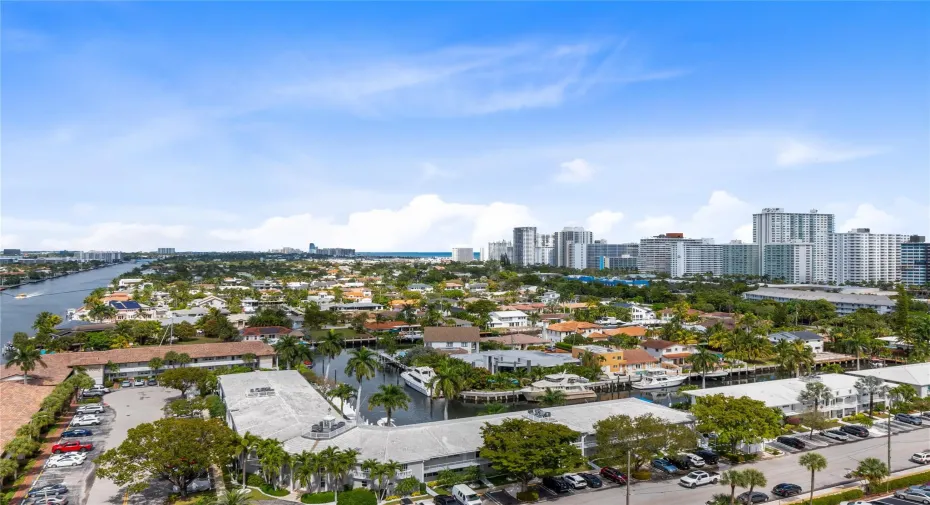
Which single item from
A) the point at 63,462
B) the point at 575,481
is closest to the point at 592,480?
the point at 575,481

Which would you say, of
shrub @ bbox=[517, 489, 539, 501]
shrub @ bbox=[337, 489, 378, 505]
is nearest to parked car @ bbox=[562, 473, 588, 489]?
shrub @ bbox=[517, 489, 539, 501]

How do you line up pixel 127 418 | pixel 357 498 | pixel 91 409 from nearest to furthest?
pixel 357 498, pixel 127 418, pixel 91 409

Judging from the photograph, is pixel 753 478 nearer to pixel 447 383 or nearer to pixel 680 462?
pixel 680 462

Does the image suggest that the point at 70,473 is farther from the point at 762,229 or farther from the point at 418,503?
the point at 762,229

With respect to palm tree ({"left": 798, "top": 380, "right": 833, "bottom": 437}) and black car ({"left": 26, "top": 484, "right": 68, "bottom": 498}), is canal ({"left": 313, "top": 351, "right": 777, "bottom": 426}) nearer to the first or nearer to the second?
palm tree ({"left": 798, "top": 380, "right": 833, "bottom": 437})

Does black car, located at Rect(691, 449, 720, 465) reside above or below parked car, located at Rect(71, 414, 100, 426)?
above

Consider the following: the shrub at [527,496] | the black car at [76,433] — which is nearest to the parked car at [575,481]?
the shrub at [527,496]

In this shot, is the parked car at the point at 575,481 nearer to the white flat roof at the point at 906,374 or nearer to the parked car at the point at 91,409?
the white flat roof at the point at 906,374
